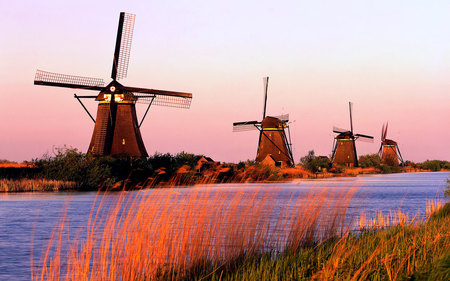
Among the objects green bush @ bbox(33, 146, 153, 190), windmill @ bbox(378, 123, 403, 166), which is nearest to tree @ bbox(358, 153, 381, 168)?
windmill @ bbox(378, 123, 403, 166)

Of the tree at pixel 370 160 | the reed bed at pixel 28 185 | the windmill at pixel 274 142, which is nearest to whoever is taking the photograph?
the reed bed at pixel 28 185

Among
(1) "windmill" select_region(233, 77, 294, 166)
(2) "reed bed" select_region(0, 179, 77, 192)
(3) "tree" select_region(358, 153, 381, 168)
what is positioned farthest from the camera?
(3) "tree" select_region(358, 153, 381, 168)

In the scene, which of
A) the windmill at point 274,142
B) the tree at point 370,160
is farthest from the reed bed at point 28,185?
the tree at point 370,160

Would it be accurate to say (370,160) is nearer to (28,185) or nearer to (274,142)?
(274,142)

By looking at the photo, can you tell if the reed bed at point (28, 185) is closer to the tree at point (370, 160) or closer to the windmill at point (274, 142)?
the windmill at point (274, 142)

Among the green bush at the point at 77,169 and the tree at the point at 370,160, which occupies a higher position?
the tree at the point at 370,160

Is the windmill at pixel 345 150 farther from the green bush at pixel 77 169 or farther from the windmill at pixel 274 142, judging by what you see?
the green bush at pixel 77 169

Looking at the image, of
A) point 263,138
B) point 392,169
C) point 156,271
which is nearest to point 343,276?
point 156,271

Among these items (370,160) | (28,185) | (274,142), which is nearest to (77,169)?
(28,185)

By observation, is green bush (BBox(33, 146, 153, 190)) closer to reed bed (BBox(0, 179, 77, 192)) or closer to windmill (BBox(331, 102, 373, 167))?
reed bed (BBox(0, 179, 77, 192))

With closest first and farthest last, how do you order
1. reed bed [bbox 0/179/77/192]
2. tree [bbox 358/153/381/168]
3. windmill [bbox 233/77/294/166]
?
reed bed [bbox 0/179/77/192], windmill [bbox 233/77/294/166], tree [bbox 358/153/381/168]

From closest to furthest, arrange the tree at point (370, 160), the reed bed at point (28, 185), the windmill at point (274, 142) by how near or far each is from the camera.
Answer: the reed bed at point (28, 185) → the windmill at point (274, 142) → the tree at point (370, 160)

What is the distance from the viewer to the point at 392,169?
105 metres

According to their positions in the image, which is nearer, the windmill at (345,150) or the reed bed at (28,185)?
the reed bed at (28,185)
